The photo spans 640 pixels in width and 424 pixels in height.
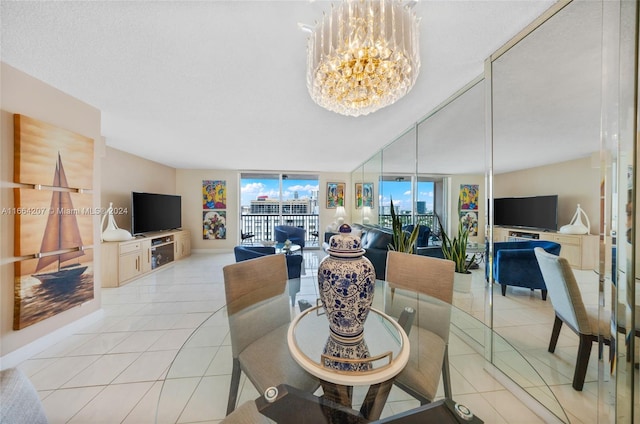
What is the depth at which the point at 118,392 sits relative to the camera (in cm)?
139

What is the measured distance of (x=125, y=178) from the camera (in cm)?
397

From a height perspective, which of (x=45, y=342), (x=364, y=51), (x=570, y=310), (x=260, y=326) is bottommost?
(x=45, y=342)

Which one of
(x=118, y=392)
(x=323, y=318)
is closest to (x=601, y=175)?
(x=323, y=318)

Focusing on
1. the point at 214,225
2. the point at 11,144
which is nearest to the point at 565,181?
the point at 11,144

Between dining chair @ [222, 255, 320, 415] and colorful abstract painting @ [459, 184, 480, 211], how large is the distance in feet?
5.64

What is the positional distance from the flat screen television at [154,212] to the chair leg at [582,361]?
568cm

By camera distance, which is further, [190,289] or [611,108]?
[190,289]

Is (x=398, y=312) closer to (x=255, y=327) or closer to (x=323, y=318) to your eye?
(x=323, y=318)

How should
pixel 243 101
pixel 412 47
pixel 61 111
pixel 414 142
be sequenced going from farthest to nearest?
pixel 414 142 → pixel 243 101 → pixel 61 111 → pixel 412 47

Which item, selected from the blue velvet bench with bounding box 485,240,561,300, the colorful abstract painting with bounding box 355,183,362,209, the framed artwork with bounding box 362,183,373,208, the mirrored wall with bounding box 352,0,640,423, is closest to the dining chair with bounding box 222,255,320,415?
the mirrored wall with bounding box 352,0,640,423

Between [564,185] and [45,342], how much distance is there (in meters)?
4.06

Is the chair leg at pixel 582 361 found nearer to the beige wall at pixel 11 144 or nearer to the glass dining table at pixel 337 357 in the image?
the glass dining table at pixel 337 357

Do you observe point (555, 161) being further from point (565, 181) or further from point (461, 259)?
point (461, 259)

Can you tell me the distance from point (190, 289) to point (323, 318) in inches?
114
